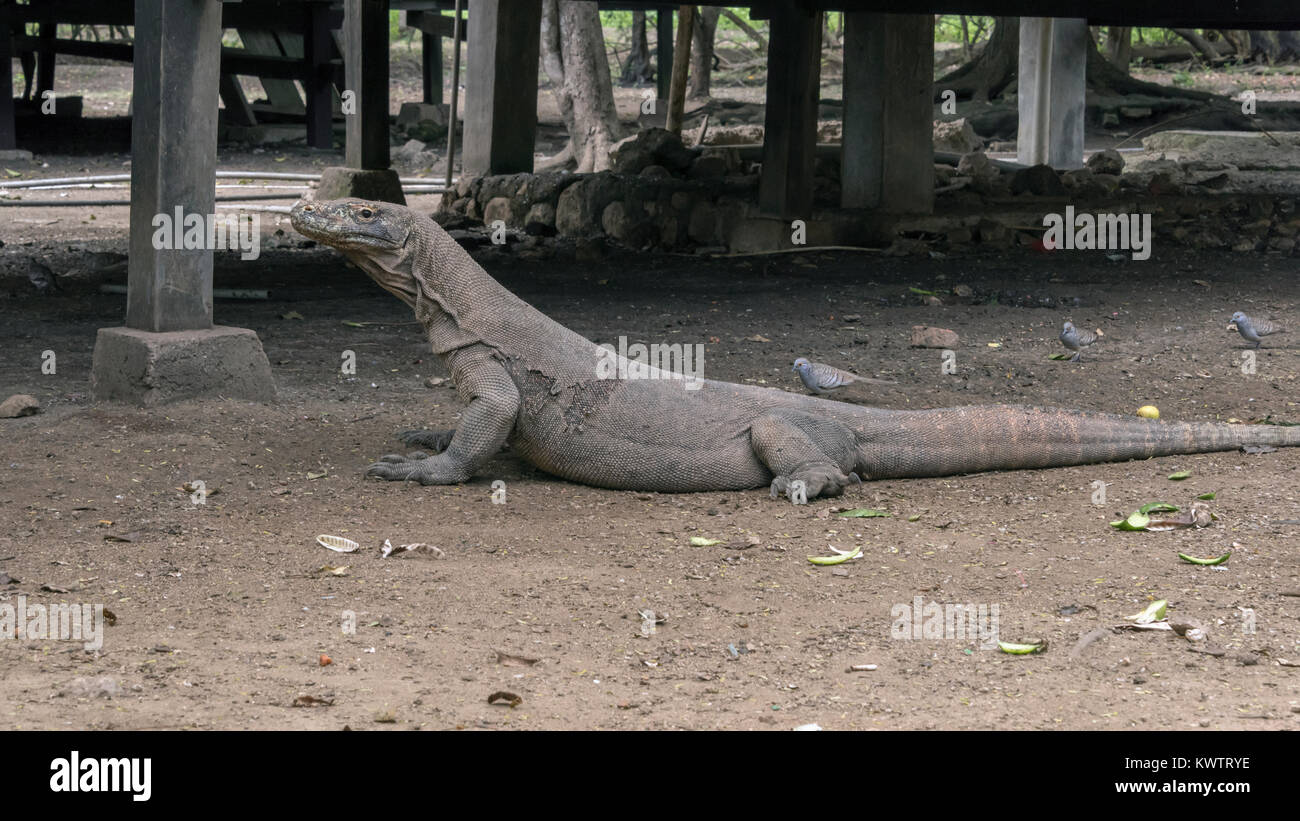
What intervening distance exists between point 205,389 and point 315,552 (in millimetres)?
2061

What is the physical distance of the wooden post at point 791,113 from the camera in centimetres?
1188

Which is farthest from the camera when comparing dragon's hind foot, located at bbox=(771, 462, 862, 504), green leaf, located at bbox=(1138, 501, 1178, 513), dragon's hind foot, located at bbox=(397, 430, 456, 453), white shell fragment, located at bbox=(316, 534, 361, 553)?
dragon's hind foot, located at bbox=(397, 430, 456, 453)

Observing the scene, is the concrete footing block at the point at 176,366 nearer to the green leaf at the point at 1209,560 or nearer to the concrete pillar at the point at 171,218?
the concrete pillar at the point at 171,218

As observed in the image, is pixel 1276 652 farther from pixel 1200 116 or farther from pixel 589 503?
pixel 1200 116

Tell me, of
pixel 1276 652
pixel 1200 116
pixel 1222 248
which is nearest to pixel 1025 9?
pixel 1222 248

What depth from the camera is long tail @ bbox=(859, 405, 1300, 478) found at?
5676 millimetres

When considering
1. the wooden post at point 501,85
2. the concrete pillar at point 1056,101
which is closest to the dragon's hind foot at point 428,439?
the wooden post at point 501,85

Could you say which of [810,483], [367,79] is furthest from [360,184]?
[810,483]

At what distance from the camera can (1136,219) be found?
42.2 feet

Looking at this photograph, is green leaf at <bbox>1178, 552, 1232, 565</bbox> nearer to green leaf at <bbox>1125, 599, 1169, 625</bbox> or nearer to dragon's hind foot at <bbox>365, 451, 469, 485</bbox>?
green leaf at <bbox>1125, 599, 1169, 625</bbox>

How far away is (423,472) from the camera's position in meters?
5.51

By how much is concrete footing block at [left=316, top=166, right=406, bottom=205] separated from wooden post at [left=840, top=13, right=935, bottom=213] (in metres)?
4.24

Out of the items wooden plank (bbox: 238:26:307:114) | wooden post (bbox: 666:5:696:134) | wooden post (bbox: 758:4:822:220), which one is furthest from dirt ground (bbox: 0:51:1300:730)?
wooden plank (bbox: 238:26:307:114)

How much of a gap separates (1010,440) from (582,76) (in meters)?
12.4
